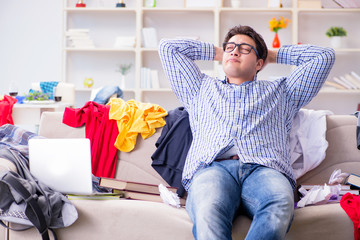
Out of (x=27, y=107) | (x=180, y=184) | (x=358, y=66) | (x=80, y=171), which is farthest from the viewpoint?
(x=358, y=66)

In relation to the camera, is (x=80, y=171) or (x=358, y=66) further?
(x=358, y=66)

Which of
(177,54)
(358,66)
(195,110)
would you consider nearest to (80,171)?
(195,110)

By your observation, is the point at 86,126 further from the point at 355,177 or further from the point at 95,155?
the point at 355,177

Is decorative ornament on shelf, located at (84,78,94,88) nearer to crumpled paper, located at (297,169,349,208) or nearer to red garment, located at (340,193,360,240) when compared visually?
crumpled paper, located at (297,169,349,208)

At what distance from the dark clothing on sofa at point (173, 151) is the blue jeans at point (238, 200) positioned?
12.2 inches

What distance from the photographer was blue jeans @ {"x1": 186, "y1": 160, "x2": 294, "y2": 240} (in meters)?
1.64

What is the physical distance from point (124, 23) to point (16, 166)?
4.00 m

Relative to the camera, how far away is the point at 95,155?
97.0 inches

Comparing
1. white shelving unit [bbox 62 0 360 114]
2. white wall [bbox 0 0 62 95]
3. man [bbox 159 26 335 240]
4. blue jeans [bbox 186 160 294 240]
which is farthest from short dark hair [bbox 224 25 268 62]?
white wall [bbox 0 0 62 95]

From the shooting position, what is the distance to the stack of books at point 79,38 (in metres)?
5.54

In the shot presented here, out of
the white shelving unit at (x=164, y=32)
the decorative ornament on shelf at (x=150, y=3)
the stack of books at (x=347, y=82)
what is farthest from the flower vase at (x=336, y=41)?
the decorative ornament on shelf at (x=150, y=3)

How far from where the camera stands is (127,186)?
2.17 meters

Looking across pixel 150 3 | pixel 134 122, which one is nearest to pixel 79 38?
pixel 150 3

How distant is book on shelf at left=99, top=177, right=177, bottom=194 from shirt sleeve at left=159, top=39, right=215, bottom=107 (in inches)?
17.1
